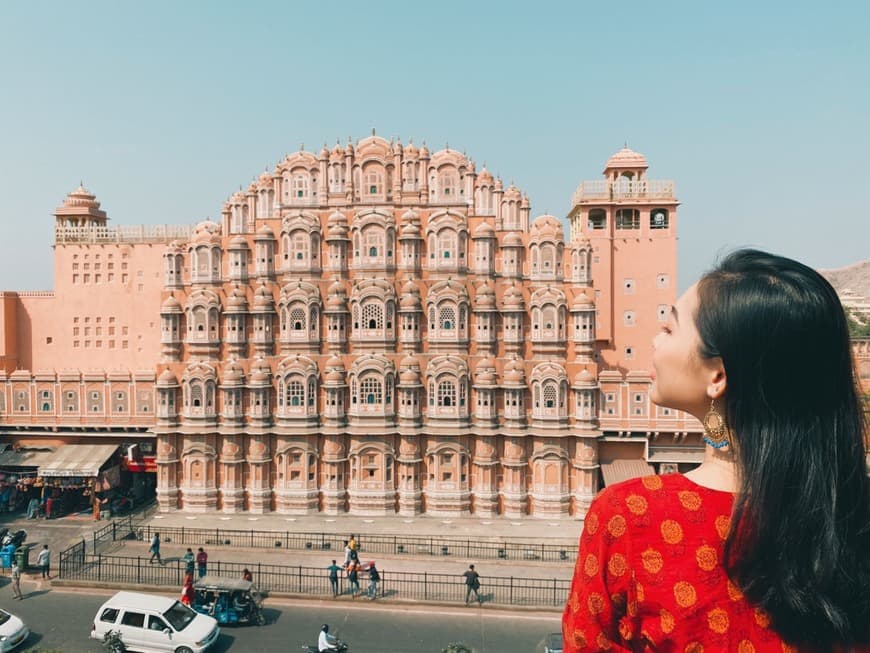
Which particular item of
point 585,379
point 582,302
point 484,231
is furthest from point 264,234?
point 585,379

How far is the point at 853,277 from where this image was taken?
14912 centimetres

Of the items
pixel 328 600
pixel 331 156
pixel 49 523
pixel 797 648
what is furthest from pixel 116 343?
pixel 797 648

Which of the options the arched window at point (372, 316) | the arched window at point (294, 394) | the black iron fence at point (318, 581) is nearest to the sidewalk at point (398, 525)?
the black iron fence at point (318, 581)

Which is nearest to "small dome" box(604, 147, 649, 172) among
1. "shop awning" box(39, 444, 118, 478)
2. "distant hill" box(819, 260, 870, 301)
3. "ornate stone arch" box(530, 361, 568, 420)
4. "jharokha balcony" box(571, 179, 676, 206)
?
"jharokha balcony" box(571, 179, 676, 206)

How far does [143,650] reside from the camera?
18.2m

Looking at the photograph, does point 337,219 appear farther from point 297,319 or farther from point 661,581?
point 661,581

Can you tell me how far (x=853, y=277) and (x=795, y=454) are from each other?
17681 centimetres

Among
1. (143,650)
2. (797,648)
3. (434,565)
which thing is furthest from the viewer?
(434,565)

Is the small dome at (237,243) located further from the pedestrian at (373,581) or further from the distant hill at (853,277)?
the distant hill at (853,277)

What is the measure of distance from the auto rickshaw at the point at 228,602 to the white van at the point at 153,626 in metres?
1.68

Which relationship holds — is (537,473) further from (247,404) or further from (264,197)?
(264,197)

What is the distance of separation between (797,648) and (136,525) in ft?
111

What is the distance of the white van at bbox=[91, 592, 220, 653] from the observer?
18094mm

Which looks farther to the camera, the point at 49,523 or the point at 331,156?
the point at 331,156
